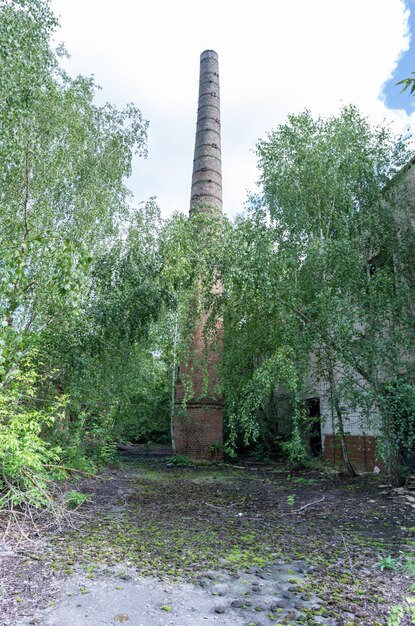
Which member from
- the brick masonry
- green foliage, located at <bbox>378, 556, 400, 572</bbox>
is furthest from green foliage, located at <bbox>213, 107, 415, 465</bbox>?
green foliage, located at <bbox>378, 556, 400, 572</bbox>

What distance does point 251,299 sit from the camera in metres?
8.91

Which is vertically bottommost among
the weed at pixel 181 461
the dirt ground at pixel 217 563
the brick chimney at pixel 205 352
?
the weed at pixel 181 461

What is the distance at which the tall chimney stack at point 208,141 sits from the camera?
53.7 ft

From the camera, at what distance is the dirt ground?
3.23m

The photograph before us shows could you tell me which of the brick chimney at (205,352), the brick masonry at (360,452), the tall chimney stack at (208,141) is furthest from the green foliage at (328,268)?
the tall chimney stack at (208,141)

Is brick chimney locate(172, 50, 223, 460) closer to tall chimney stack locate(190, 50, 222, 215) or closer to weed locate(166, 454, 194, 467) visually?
tall chimney stack locate(190, 50, 222, 215)

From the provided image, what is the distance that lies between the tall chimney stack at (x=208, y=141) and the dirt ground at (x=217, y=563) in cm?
1104

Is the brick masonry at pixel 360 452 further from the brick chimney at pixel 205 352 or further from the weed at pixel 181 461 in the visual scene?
the weed at pixel 181 461

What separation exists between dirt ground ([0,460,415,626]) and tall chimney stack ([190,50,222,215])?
36.2 ft

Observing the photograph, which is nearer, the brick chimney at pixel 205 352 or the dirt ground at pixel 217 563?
the dirt ground at pixel 217 563

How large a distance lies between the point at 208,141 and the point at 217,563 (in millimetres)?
15454

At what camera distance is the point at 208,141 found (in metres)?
17.0

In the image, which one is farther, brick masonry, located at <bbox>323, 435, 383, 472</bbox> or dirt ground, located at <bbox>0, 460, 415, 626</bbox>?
brick masonry, located at <bbox>323, 435, 383, 472</bbox>

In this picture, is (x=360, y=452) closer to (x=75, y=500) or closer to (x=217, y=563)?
(x=75, y=500)
